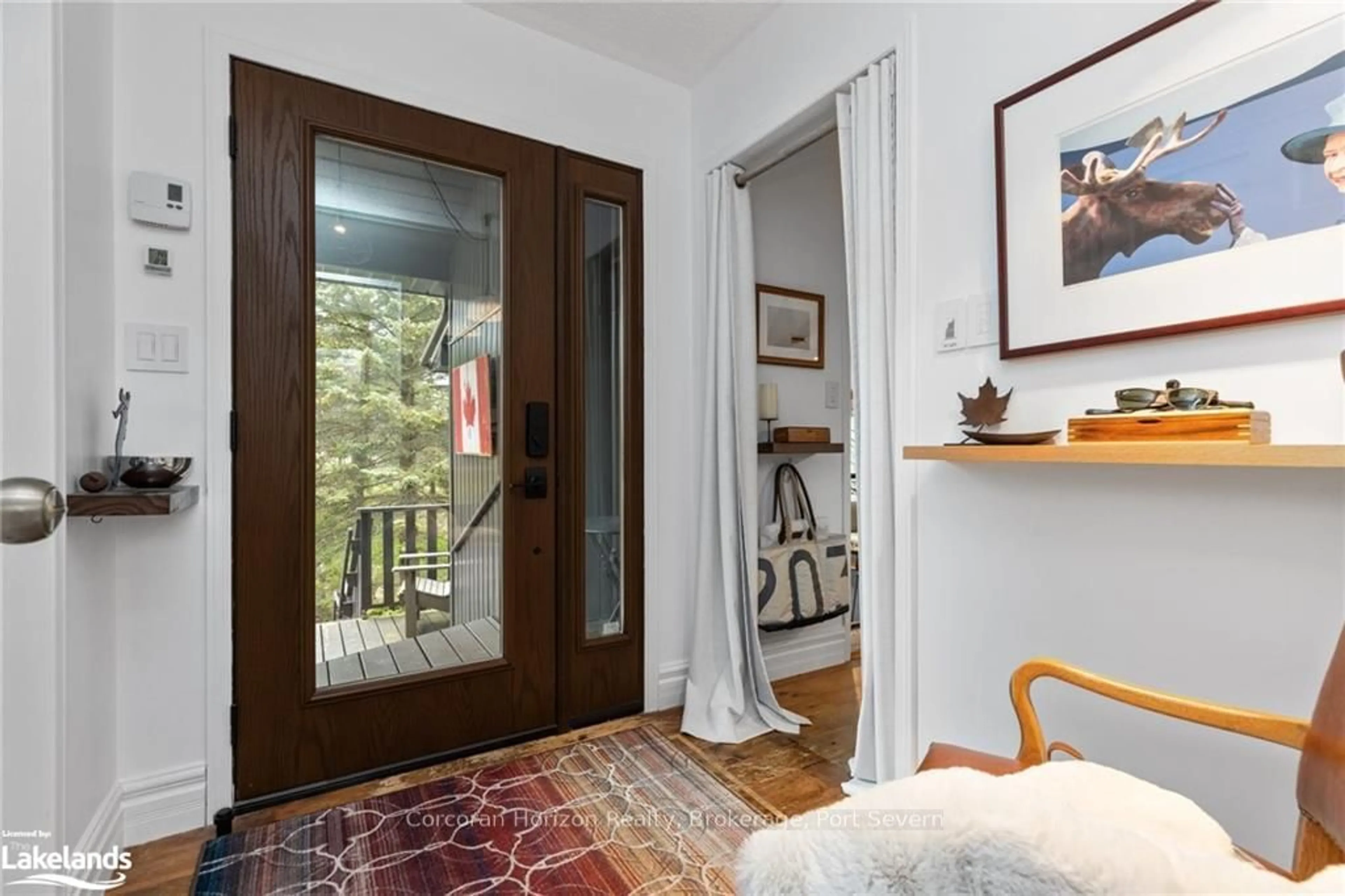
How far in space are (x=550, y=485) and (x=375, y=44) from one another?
1676 mm

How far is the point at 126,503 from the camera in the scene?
1449 mm

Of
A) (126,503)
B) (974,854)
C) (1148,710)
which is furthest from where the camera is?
(126,503)

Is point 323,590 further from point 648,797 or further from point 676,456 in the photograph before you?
point 676,456

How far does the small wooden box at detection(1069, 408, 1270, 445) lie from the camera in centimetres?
100

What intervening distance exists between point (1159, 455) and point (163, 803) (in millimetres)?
2623

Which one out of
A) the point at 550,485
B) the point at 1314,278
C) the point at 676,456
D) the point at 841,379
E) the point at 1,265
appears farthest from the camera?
the point at 841,379

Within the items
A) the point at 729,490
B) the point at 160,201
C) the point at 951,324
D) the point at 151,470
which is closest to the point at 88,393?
the point at 151,470

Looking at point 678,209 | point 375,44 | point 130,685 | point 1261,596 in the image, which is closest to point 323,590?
point 130,685

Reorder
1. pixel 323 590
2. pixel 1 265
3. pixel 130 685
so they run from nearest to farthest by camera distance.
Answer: pixel 1 265 < pixel 130 685 < pixel 323 590

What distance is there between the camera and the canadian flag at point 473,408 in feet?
7.32

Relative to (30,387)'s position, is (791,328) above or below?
above

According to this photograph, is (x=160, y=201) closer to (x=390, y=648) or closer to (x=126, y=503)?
(x=126, y=503)

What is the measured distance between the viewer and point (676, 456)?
2.68 meters

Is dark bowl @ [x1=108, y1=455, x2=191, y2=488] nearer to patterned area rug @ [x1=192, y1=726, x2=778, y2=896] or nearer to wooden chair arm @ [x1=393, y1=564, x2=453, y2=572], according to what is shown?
wooden chair arm @ [x1=393, y1=564, x2=453, y2=572]
